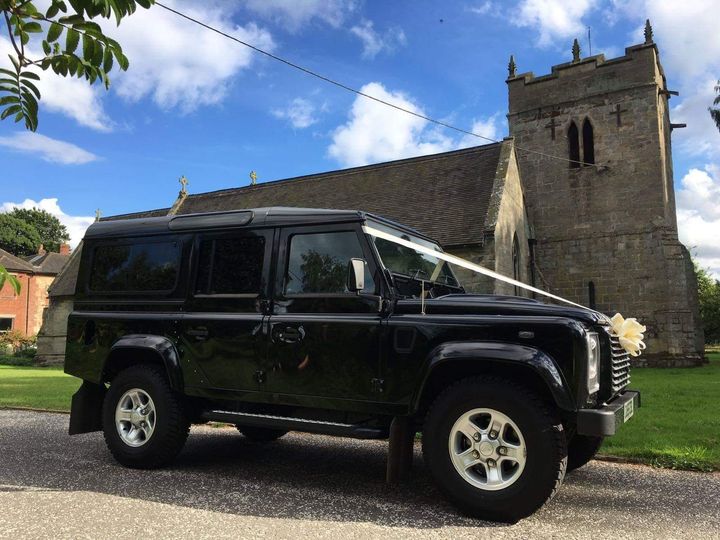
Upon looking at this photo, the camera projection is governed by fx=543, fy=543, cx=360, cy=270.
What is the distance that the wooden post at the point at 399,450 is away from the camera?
4.12 m

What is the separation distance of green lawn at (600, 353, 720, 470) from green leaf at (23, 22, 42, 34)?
604cm

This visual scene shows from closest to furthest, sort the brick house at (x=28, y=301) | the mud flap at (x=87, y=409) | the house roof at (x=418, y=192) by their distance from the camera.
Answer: the mud flap at (x=87, y=409), the house roof at (x=418, y=192), the brick house at (x=28, y=301)

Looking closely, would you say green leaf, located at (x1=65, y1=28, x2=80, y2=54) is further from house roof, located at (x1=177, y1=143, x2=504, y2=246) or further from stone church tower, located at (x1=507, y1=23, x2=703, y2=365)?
stone church tower, located at (x1=507, y1=23, x2=703, y2=365)

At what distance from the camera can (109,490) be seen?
4508 millimetres

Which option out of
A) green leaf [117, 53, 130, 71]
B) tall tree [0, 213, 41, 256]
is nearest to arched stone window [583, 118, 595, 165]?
green leaf [117, 53, 130, 71]

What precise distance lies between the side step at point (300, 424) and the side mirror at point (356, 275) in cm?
113

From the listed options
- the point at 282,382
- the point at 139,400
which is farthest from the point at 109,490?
the point at 282,382

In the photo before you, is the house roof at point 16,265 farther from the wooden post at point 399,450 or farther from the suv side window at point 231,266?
the wooden post at point 399,450

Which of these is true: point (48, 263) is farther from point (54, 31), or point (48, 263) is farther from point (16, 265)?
point (54, 31)

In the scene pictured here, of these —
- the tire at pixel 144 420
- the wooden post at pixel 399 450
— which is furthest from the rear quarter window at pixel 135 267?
the wooden post at pixel 399 450

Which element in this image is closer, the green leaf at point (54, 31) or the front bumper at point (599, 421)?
the green leaf at point (54, 31)

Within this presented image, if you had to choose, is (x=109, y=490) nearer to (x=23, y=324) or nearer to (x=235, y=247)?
(x=235, y=247)

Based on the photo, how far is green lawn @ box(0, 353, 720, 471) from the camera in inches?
218

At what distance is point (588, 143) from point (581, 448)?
22.0m
